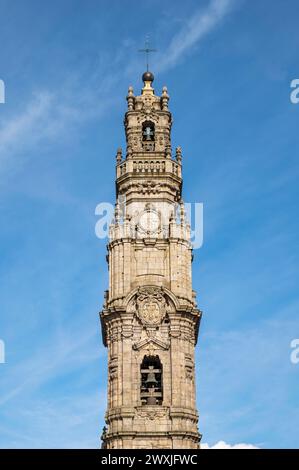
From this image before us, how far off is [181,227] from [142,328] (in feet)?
26.7

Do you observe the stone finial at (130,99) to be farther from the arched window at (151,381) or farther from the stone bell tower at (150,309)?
the arched window at (151,381)

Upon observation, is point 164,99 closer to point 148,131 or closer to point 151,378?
point 148,131

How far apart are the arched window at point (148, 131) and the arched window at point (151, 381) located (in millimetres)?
17700

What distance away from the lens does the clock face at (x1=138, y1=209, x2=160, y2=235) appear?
65.1 metres

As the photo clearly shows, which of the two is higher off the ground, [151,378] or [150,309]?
[150,309]

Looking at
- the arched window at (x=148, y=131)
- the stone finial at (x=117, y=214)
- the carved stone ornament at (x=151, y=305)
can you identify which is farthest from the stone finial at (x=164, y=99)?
the carved stone ornament at (x=151, y=305)

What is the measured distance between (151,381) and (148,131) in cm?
1997

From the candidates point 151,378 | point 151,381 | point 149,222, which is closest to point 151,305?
point 151,378

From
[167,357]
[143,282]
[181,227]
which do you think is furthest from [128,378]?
[181,227]

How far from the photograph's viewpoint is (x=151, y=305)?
61.4m

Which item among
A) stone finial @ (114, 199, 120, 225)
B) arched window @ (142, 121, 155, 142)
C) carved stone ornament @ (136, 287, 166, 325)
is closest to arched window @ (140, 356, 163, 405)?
carved stone ornament @ (136, 287, 166, 325)

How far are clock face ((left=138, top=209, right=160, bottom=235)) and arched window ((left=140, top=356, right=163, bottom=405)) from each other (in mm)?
9365

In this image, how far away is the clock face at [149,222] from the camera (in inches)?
2562
